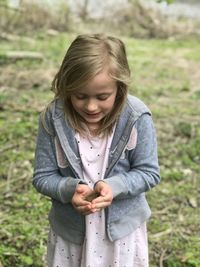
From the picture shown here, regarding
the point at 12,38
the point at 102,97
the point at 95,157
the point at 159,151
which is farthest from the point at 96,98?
the point at 12,38

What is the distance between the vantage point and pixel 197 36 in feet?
34.2

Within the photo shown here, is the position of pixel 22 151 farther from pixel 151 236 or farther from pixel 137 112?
pixel 137 112

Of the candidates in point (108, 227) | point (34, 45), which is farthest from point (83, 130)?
point (34, 45)

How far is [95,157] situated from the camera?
195 centimetres

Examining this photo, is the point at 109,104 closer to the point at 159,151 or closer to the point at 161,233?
the point at 161,233

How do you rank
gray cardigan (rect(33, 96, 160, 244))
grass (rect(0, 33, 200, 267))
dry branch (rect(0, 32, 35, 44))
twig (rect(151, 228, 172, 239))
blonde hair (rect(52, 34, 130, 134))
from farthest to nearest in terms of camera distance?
dry branch (rect(0, 32, 35, 44)), twig (rect(151, 228, 172, 239)), grass (rect(0, 33, 200, 267)), gray cardigan (rect(33, 96, 160, 244)), blonde hair (rect(52, 34, 130, 134))

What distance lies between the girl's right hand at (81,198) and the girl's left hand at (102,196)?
0.03 metres

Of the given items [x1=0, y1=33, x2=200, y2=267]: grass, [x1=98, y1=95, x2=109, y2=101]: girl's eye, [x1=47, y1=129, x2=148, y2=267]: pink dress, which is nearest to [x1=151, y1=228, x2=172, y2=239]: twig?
[x1=0, y1=33, x2=200, y2=267]: grass

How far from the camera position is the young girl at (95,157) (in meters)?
1.79

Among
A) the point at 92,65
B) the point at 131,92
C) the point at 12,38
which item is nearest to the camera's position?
the point at 92,65

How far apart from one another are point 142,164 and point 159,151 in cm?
253

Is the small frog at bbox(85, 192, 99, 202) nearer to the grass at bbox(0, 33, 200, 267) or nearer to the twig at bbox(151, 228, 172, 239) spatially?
the grass at bbox(0, 33, 200, 267)

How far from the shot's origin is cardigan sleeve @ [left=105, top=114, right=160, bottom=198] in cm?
193

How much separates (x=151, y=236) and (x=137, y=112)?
4.98ft
